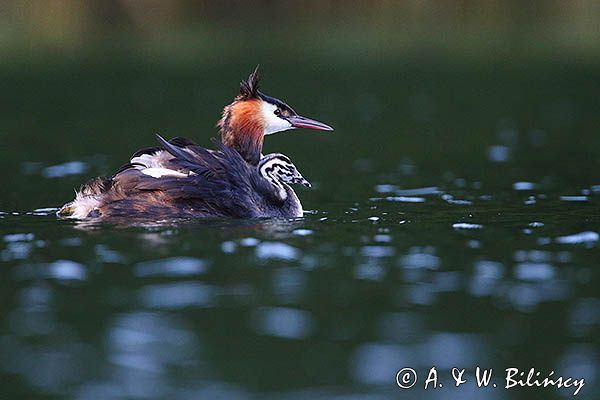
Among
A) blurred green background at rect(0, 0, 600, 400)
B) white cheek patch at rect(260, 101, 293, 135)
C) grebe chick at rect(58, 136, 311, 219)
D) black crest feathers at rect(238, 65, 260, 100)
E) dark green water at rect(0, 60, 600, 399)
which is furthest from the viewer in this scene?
white cheek patch at rect(260, 101, 293, 135)

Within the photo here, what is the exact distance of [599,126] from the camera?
19.1 metres

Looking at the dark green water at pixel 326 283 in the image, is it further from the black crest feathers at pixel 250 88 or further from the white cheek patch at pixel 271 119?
the black crest feathers at pixel 250 88

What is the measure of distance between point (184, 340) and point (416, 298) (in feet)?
5.58

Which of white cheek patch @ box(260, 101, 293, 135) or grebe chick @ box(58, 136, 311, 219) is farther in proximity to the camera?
white cheek patch @ box(260, 101, 293, 135)

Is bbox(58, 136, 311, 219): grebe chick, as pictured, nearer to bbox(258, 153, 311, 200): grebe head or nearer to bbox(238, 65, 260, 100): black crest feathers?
bbox(258, 153, 311, 200): grebe head

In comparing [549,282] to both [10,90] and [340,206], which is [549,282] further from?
[10,90]

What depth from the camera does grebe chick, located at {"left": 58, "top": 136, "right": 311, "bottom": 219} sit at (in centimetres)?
1063

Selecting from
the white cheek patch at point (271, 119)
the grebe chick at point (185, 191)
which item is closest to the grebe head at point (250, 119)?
the white cheek patch at point (271, 119)


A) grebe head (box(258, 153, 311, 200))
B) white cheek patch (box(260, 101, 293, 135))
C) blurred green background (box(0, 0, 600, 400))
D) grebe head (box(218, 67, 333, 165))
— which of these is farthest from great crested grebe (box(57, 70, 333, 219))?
white cheek patch (box(260, 101, 293, 135))

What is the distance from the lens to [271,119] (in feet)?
40.1

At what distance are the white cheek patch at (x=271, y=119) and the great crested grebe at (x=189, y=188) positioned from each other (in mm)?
636

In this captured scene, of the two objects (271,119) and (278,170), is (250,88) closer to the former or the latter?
(271,119)

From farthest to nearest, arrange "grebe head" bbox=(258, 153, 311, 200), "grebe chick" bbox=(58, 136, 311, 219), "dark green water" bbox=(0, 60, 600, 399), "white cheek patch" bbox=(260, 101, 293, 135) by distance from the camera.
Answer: "white cheek patch" bbox=(260, 101, 293, 135) < "grebe head" bbox=(258, 153, 311, 200) < "grebe chick" bbox=(58, 136, 311, 219) < "dark green water" bbox=(0, 60, 600, 399)

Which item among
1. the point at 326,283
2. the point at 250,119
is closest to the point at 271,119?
the point at 250,119
